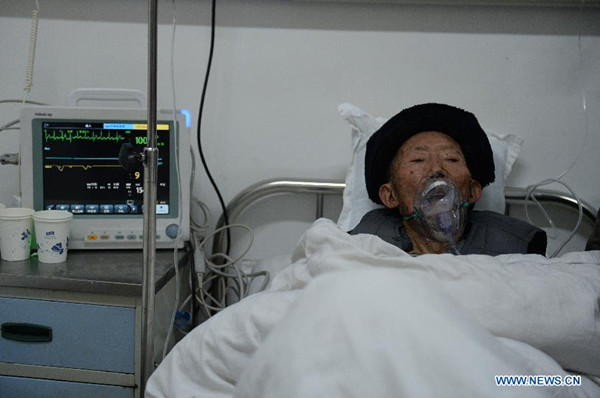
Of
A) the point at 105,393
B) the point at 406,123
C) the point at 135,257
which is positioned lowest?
the point at 105,393

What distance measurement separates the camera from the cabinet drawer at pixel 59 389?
4.00 ft

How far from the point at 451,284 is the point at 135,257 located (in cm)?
87

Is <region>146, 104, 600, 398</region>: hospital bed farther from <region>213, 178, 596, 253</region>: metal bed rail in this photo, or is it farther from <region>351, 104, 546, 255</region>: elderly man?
<region>213, 178, 596, 253</region>: metal bed rail

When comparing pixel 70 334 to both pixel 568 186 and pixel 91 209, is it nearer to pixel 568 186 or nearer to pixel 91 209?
pixel 91 209

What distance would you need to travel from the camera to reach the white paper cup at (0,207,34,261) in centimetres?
130

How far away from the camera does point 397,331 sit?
0.66 metres

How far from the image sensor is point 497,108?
1716 mm

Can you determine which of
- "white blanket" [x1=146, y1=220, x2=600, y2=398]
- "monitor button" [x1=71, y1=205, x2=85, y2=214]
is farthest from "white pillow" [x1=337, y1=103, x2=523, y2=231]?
"monitor button" [x1=71, y1=205, x2=85, y2=214]

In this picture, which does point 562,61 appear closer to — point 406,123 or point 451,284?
point 406,123

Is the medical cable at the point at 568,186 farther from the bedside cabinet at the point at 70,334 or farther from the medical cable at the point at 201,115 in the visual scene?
the bedside cabinet at the point at 70,334

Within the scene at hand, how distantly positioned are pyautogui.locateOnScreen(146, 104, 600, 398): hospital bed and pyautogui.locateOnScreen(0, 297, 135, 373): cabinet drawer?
0.28m

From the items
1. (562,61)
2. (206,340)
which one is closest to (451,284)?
(206,340)

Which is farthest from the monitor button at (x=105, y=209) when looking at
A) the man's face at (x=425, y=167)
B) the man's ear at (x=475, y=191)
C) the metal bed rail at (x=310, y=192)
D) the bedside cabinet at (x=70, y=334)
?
the man's ear at (x=475, y=191)

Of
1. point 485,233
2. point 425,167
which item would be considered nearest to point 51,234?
point 425,167
